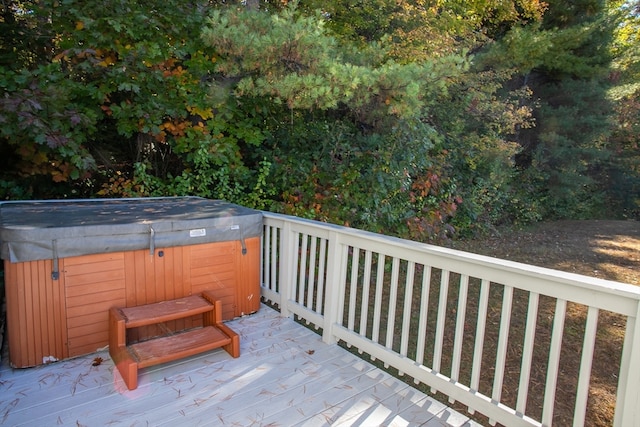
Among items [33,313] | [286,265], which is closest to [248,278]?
[286,265]

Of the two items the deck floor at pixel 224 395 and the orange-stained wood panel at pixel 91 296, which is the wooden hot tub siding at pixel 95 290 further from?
the deck floor at pixel 224 395

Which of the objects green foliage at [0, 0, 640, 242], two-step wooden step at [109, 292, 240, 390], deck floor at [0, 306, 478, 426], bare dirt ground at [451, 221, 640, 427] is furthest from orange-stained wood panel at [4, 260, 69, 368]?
bare dirt ground at [451, 221, 640, 427]

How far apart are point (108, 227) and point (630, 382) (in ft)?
8.96

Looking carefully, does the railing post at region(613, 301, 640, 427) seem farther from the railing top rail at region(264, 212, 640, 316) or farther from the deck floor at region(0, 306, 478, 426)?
the deck floor at region(0, 306, 478, 426)

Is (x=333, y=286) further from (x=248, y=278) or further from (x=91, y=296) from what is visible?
(x=91, y=296)

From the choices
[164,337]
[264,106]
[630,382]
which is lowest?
[164,337]

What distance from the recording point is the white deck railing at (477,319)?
161cm

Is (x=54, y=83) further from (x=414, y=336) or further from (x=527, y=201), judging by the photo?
(x=527, y=201)

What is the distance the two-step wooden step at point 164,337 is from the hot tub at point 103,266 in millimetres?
137

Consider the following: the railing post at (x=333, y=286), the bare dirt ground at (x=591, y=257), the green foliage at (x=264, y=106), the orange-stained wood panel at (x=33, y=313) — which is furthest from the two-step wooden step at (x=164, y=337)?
the bare dirt ground at (x=591, y=257)

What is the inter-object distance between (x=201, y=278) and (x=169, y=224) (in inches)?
19.9

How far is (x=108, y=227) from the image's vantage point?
2.51m

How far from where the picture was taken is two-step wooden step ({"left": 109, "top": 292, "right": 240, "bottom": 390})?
89.6 inches

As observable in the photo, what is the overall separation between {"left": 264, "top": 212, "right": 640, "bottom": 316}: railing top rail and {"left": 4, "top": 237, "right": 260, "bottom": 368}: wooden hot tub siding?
109cm
